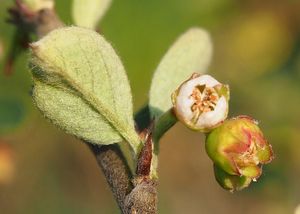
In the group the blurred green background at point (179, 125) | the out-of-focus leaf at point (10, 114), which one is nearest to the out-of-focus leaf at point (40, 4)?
the out-of-focus leaf at point (10, 114)

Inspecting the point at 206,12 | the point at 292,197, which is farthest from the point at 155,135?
the point at 206,12

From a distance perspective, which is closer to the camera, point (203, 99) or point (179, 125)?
point (203, 99)

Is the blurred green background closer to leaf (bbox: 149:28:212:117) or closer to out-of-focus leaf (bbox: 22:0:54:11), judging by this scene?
leaf (bbox: 149:28:212:117)

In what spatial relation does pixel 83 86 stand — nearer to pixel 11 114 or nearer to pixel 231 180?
pixel 231 180

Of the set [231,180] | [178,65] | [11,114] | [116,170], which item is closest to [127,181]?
[116,170]

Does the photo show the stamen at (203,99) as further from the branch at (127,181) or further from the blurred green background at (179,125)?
the blurred green background at (179,125)

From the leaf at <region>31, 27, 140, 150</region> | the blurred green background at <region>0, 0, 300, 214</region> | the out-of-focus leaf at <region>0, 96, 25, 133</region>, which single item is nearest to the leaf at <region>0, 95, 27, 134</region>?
Answer: the out-of-focus leaf at <region>0, 96, 25, 133</region>

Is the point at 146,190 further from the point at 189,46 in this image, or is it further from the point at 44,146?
the point at 44,146
